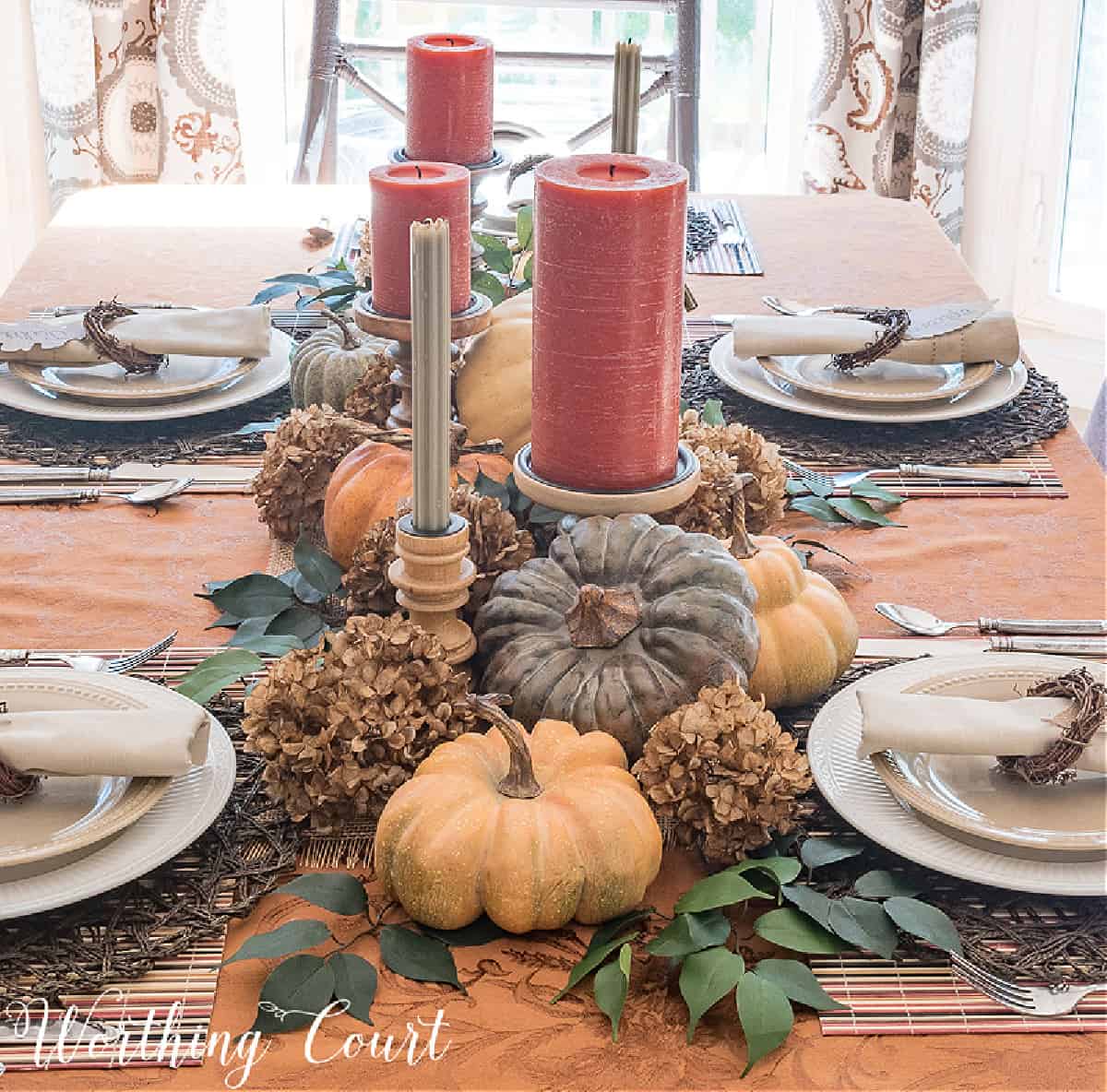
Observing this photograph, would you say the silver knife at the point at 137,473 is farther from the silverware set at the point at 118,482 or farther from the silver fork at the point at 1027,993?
the silver fork at the point at 1027,993

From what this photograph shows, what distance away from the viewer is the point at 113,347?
4.83 ft

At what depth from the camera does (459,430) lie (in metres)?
1.10

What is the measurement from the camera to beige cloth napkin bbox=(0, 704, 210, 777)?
81 cm

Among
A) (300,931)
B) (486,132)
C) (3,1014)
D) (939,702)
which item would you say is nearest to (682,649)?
Answer: (939,702)

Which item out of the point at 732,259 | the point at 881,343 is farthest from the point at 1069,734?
the point at 732,259

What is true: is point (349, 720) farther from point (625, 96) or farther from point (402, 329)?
point (625, 96)

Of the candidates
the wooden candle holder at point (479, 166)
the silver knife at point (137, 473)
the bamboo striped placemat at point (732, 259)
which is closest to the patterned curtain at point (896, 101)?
the bamboo striped placemat at point (732, 259)

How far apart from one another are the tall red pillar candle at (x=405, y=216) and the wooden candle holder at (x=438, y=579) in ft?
0.96

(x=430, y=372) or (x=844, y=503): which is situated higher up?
(x=430, y=372)

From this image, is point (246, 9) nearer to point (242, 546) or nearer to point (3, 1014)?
point (242, 546)

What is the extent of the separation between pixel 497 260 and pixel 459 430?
1.64ft

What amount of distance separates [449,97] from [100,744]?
0.98m

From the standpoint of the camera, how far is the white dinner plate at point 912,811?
78cm

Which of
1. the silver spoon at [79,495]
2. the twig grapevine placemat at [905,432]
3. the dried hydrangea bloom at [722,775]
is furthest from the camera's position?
the twig grapevine placemat at [905,432]
